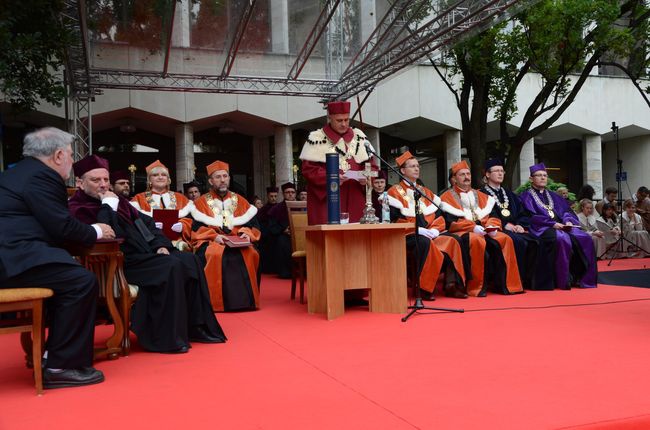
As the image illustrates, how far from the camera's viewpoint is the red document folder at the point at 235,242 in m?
6.97

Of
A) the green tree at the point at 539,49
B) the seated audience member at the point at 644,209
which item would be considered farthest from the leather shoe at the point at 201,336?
the seated audience member at the point at 644,209

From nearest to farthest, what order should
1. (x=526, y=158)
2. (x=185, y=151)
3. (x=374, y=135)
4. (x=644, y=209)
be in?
(x=644, y=209)
(x=185, y=151)
(x=374, y=135)
(x=526, y=158)

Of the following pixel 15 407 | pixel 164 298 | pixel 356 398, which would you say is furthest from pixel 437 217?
pixel 15 407

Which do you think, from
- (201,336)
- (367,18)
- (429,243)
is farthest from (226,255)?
(367,18)

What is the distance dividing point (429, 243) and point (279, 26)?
24.3ft

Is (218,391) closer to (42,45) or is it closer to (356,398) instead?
(356,398)

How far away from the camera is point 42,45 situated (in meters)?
9.39

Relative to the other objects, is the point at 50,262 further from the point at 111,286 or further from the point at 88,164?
the point at 88,164

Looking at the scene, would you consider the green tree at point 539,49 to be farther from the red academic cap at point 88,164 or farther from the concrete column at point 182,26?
the red academic cap at point 88,164

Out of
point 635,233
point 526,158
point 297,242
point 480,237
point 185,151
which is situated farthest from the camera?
point 526,158

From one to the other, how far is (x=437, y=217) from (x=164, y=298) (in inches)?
174

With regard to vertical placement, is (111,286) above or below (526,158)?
below

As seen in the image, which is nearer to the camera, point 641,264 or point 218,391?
point 218,391

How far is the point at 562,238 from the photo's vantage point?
841 cm
